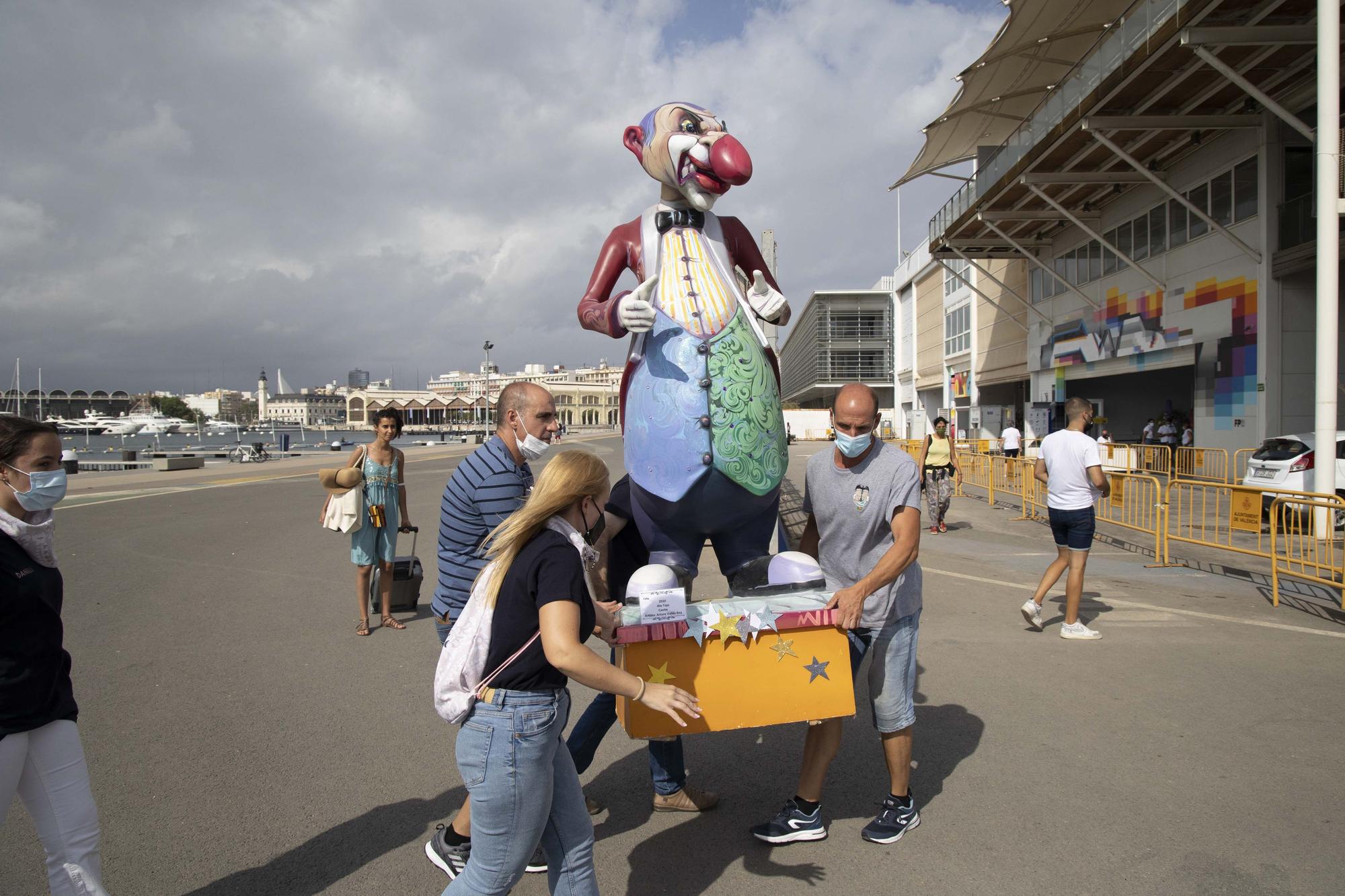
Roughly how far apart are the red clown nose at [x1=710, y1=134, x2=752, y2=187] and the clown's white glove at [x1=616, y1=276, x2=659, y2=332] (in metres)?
0.52

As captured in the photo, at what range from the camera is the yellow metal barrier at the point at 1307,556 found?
243 inches

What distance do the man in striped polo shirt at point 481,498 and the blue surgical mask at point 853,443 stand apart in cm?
110

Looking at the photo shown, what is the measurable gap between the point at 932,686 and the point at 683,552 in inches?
84.9

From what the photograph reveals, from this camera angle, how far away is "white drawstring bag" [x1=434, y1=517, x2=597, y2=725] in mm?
1963

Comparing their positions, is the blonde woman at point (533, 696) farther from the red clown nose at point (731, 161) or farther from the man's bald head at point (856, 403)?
the red clown nose at point (731, 161)

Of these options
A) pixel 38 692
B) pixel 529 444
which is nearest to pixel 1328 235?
pixel 529 444

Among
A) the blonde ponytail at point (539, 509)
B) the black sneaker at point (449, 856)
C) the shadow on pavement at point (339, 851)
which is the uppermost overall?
the blonde ponytail at point (539, 509)

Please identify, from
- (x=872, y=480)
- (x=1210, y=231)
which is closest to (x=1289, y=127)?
(x=1210, y=231)

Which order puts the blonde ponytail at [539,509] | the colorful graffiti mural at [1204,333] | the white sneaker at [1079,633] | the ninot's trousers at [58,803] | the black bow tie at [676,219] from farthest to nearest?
1. the colorful graffiti mural at [1204,333]
2. the white sneaker at [1079,633]
3. the black bow tie at [676,219]
4. the ninot's trousers at [58,803]
5. the blonde ponytail at [539,509]

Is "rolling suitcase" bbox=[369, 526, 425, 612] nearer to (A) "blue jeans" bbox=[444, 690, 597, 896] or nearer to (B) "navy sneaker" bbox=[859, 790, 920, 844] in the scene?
(B) "navy sneaker" bbox=[859, 790, 920, 844]

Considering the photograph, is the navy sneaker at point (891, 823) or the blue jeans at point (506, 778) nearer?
the blue jeans at point (506, 778)

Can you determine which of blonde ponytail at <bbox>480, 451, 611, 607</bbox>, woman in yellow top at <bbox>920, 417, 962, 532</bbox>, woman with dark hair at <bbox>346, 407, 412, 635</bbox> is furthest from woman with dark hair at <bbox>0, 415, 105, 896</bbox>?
woman in yellow top at <bbox>920, 417, 962, 532</bbox>

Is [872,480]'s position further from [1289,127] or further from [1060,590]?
[1289,127]

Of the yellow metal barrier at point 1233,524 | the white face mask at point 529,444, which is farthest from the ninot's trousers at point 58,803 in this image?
the yellow metal barrier at point 1233,524
